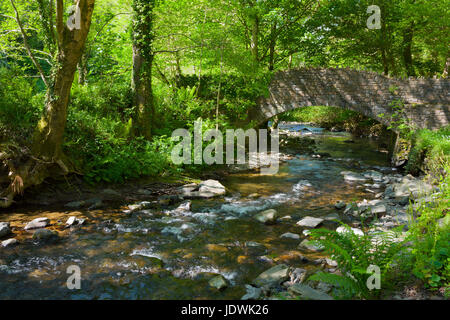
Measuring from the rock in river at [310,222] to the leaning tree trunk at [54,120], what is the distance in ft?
18.5

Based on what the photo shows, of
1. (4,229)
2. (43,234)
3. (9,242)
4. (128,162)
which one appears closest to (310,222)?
(43,234)

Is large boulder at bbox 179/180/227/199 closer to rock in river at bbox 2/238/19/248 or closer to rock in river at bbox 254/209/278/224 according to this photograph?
rock in river at bbox 254/209/278/224

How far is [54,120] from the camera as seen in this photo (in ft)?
23.6

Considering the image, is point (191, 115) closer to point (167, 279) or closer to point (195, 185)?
point (195, 185)

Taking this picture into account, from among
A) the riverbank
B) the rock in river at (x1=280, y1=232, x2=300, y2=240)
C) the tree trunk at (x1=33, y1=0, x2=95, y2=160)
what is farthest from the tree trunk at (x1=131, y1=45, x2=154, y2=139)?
the rock in river at (x1=280, y1=232, x2=300, y2=240)

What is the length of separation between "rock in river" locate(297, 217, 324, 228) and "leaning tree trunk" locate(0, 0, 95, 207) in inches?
222

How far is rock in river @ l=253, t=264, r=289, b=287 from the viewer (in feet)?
14.3

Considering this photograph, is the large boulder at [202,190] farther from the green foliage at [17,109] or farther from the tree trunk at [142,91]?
the green foliage at [17,109]

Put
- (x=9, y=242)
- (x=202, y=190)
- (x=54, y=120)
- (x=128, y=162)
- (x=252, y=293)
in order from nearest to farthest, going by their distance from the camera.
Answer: (x=252, y=293) < (x=9, y=242) < (x=54, y=120) < (x=202, y=190) < (x=128, y=162)

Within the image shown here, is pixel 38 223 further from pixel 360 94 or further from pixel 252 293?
pixel 360 94

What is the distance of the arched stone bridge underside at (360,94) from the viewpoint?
13297 millimetres

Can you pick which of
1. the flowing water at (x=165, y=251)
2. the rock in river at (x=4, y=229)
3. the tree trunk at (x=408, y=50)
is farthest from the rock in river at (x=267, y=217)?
the tree trunk at (x=408, y=50)

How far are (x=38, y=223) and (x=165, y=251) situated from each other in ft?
8.43
